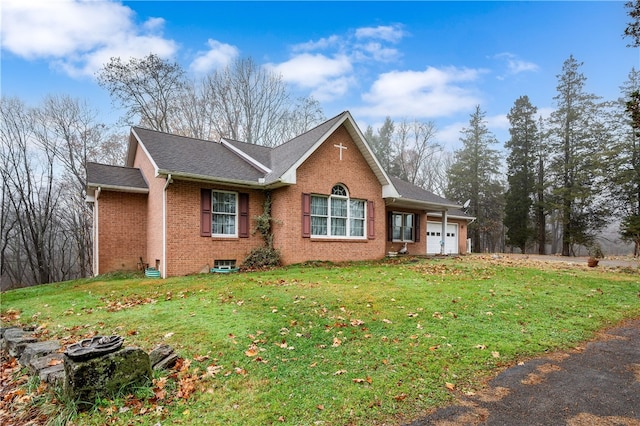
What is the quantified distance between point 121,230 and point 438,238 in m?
18.2

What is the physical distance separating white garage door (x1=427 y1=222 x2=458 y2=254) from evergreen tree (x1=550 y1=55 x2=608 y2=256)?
35.2 ft

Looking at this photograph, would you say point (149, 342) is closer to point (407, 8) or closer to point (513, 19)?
point (407, 8)

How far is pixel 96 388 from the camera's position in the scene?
381 centimetres

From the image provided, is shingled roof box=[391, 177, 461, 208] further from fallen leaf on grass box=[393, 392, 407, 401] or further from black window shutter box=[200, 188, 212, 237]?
fallen leaf on grass box=[393, 392, 407, 401]

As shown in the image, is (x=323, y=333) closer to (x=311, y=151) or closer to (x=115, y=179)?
(x=311, y=151)

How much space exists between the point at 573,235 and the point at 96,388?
33763 mm

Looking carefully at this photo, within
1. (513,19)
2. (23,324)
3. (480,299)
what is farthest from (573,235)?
(23,324)

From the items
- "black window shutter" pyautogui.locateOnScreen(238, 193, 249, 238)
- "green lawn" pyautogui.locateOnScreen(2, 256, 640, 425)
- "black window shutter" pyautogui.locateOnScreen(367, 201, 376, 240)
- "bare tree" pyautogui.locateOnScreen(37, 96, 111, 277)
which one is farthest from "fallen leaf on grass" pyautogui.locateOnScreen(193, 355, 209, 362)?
"bare tree" pyautogui.locateOnScreen(37, 96, 111, 277)

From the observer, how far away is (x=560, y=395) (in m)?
3.68

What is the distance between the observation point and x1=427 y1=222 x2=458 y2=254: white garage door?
71.9 ft

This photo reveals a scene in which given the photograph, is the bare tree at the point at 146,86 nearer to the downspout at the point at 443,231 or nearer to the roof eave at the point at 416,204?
the roof eave at the point at 416,204

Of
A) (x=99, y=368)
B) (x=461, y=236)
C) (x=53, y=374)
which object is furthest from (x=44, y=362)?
(x=461, y=236)

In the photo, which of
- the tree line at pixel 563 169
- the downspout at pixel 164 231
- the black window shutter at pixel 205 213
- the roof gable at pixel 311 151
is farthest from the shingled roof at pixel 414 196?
the tree line at pixel 563 169

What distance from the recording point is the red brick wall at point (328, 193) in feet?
44.5
